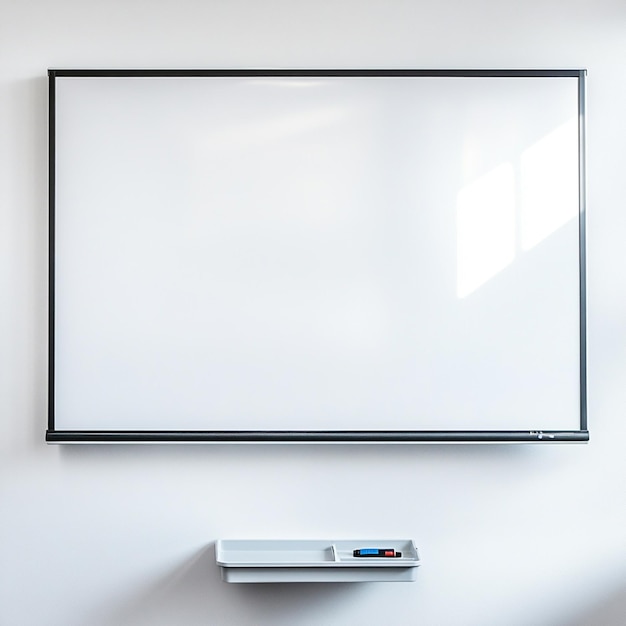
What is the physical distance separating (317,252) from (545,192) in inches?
22.3

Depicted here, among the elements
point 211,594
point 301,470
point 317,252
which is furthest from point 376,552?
point 317,252

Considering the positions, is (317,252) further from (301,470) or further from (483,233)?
(301,470)

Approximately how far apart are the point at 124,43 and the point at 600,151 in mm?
1194

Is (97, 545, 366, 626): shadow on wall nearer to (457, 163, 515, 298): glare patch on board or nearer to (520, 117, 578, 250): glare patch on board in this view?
(457, 163, 515, 298): glare patch on board

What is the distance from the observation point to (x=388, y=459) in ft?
5.68

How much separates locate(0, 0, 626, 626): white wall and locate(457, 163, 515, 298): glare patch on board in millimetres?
224

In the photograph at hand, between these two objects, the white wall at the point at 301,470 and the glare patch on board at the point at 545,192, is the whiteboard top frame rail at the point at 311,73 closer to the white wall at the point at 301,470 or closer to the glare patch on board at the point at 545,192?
the white wall at the point at 301,470

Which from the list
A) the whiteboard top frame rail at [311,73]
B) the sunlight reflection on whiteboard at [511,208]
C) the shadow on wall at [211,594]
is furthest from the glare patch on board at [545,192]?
the shadow on wall at [211,594]

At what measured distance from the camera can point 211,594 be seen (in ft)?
5.65

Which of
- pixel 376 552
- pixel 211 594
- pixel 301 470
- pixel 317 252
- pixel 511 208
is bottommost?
pixel 211 594

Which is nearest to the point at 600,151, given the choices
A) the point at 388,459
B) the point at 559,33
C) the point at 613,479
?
the point at 559,33

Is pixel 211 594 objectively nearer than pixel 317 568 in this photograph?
No

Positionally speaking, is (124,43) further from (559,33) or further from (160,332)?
(559,33)

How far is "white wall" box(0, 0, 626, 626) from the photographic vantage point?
1.71 meters
